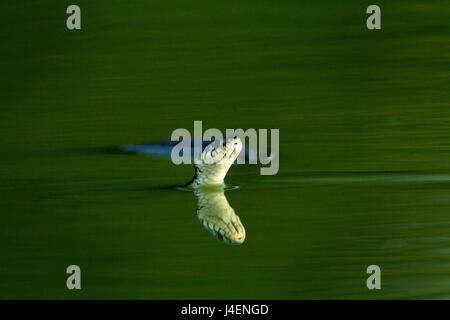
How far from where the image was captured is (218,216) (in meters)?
3.56

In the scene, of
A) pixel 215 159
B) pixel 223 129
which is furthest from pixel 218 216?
pixel 223 129

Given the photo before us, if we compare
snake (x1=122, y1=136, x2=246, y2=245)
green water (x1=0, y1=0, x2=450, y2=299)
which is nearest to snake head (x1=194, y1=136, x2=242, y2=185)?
snake (x1=122, y1=136, x2=246, y2=245)

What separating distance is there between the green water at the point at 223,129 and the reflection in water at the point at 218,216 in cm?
4

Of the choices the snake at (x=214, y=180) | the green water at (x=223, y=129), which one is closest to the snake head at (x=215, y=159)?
the snake at (x=214, y=180)

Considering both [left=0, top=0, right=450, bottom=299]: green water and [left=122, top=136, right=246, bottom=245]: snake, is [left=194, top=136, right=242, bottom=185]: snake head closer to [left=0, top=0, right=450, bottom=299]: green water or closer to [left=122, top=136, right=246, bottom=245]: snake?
[left=122, top=136, right=246, bottom=245]: snake

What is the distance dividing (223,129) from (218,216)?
131 cm

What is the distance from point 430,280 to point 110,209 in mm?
1280

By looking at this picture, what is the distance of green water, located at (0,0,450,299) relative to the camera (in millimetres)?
3076

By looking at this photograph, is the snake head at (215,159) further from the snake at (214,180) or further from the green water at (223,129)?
the green water at (223,129)

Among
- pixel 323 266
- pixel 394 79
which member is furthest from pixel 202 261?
pixel 394 79

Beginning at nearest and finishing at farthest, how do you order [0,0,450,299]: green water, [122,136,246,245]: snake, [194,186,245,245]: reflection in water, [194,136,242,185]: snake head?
[0,0,450,299]: green water
[194,186,245,245]: reflection in water
[122,136,246,245]: snake
[194,136,242,185]: snake head

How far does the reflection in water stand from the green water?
4cm

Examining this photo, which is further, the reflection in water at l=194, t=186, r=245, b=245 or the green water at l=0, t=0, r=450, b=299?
the reflection in water at l=194, t=186, r=245, b=245

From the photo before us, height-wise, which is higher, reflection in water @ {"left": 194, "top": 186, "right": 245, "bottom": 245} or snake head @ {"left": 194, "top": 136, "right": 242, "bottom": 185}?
snake head @ {"left": 194, "top": 136, "right": 242, "bottom": 185}
